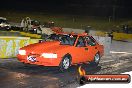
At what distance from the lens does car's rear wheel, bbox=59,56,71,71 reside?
12.4 m

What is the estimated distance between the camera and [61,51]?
12.3 meters

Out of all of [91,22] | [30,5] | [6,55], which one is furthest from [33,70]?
[30,5]

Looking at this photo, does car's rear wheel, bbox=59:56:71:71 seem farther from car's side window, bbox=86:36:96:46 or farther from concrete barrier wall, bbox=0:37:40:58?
concrete barrier wall, bbox=0:37:40:58

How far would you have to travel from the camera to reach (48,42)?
13.2 m

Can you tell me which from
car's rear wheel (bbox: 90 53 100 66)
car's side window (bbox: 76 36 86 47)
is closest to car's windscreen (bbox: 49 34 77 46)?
car's side window (bbox: 76 36 86 47)

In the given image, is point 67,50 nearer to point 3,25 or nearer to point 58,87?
point 58,87

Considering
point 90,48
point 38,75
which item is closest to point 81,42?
point 90,48

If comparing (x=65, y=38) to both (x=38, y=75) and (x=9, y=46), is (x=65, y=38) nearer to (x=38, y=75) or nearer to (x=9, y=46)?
(x=38, y=75)

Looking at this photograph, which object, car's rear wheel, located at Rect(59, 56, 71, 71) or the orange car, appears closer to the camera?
the orange car

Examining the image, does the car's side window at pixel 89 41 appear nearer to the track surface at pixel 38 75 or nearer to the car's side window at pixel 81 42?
the car's side window at pixel 81 42

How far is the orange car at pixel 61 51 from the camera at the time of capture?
12172 mm

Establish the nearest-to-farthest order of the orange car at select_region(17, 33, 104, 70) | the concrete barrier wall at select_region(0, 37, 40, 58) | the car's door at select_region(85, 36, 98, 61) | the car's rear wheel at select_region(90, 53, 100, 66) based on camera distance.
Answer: the orange car at select_region(17, 33, 104, 70) → the car's door at select_region(85, 36, 98, 61) → the car's rear wheel at select_region(90, 53, 100, 66) → the concrete barrier wall at select_region(0, 37, 40, 58)

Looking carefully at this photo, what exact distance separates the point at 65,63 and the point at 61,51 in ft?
1.87

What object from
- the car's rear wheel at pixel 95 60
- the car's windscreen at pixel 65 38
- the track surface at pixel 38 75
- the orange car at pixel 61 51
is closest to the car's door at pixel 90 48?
the orange car at pixel 61 51
